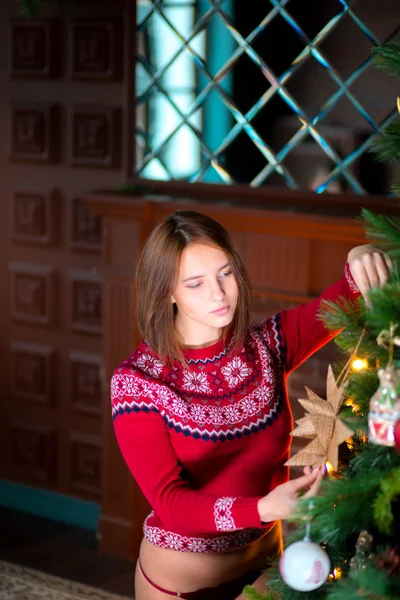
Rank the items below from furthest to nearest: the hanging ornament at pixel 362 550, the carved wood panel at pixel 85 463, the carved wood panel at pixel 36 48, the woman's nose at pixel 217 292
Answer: the carved wood panel at pixel 85 463 < the carved wood panel at pixel 36 48 < the woman's nose at pixel 217 292 < the hanging ornament at pixel 362 550

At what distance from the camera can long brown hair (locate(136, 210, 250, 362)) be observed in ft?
4.90

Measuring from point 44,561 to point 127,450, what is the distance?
198 cm

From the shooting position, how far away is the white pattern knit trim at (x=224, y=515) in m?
1.36

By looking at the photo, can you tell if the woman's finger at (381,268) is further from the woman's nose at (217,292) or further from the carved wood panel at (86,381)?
the carved wood panel at (86,381)

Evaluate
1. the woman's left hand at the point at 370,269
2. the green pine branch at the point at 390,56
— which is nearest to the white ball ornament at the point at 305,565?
the woman's left hand at the point at 370,269

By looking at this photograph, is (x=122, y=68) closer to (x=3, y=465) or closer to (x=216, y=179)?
(x=216, y=179)

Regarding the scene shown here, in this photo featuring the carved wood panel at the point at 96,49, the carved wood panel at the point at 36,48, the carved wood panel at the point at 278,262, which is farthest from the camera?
the carved wood panel at the point at 36,48

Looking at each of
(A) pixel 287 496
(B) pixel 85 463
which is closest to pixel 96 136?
(B) pixel 85 463

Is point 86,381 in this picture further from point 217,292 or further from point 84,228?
point 217,292

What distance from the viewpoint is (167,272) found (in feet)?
4.90

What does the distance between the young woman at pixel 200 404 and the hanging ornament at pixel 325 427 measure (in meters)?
0.26

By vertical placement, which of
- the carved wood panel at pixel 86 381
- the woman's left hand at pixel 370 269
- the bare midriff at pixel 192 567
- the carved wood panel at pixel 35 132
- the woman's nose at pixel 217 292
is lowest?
the carved wood panel at pixel 86 381

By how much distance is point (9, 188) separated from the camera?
3.53 metres

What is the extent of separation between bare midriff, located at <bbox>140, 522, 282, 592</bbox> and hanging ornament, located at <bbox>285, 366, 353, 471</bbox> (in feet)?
1.57
